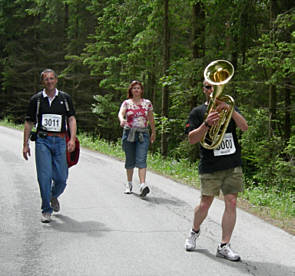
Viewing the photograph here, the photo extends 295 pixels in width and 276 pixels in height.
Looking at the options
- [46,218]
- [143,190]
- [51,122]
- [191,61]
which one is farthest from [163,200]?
[191,61]

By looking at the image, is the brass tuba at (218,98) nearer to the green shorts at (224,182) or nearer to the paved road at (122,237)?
the green shorts at (224,182)

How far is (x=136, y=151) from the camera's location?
854 cm

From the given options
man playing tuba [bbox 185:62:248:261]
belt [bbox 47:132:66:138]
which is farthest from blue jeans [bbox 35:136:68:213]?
man playing tuba [bbox 185:62:248:261]

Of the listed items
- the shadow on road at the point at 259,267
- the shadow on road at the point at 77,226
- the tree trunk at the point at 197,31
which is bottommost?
the shadow on road at the point at 77,226

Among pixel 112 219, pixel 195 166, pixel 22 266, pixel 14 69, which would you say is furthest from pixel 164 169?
pixel 14 69

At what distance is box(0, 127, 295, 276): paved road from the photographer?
4.55m

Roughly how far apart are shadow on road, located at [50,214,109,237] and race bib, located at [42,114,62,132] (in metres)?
1.29

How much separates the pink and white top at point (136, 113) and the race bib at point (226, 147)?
362 cm

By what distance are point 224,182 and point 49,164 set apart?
2649mm

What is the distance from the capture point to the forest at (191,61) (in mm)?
11742

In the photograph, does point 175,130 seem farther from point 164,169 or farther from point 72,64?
point 72,64

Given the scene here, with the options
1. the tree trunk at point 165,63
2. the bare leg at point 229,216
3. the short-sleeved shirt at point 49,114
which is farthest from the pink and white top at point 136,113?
the tree trunk at point 165,63

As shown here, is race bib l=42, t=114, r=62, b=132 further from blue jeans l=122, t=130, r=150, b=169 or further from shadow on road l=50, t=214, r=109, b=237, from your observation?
blue jeans l=122, t=130, r=150, b=169

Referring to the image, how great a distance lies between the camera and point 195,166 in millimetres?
13703
